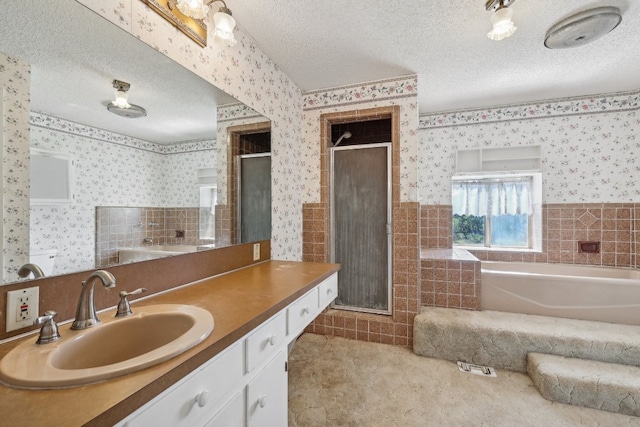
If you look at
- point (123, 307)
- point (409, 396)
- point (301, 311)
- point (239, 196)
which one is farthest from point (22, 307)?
point (409, 396)

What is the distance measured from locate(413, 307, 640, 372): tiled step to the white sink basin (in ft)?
6.65

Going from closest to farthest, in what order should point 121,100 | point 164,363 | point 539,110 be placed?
point 164,363, point 121,100, point 539,110

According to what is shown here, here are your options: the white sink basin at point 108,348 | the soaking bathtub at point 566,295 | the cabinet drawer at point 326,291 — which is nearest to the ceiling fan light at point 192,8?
the white sink basin at point 108,348

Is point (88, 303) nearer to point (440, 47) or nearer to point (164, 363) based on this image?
point (164, 363)

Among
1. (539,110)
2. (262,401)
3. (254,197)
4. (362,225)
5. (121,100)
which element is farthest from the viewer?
(539,110)

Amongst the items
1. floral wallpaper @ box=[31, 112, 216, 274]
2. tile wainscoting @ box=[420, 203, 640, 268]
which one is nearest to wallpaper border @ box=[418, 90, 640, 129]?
tile wainscoting @ box=[420, 203, 640, 268]

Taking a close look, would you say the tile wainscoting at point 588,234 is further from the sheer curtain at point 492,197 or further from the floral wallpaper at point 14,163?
the floral wallpaper at point 14,163

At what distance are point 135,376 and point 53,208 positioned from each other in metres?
0.71

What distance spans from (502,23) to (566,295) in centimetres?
229

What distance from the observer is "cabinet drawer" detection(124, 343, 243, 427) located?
0.65 m

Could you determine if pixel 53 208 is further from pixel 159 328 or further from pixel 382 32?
pixel 382 32

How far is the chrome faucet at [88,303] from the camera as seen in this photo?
34.3 inches

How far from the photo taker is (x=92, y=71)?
109 cm

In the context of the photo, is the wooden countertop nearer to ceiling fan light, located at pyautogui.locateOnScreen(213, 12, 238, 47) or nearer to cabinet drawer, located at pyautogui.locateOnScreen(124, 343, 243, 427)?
cabinet drawer, located at pyautogui.locateOnScreen(124, 343, 243, 427)
